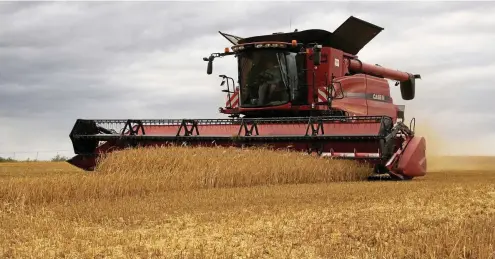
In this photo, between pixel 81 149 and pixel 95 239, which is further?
pixel 81 149

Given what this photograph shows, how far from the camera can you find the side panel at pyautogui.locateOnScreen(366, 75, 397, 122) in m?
13.0

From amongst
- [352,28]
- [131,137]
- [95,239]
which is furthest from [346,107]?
[95,239]

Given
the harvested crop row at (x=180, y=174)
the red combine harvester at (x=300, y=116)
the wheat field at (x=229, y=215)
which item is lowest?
the wheat field at (x=229, y=215)

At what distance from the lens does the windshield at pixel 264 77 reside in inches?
453

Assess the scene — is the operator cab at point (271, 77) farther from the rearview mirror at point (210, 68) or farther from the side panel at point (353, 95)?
the side panel at point (353, 95)

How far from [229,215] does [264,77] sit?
686 centimetres

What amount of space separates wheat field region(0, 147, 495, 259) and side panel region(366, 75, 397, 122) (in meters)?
4.41

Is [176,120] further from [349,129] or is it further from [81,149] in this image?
[349,129]

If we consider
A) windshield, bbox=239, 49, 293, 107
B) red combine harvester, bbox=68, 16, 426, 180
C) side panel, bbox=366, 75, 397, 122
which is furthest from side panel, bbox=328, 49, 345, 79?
side panel, bbox=366, 75, 397, 122

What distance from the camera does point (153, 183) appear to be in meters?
7.73

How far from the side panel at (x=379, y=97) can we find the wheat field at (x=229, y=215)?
4406 mm

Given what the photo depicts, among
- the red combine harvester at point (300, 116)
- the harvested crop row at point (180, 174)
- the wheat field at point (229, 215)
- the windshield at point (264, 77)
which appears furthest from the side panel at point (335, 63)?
the wheat field at point (229, 215)

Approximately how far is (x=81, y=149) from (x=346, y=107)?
5.60 meters

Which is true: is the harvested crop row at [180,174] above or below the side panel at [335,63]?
below
